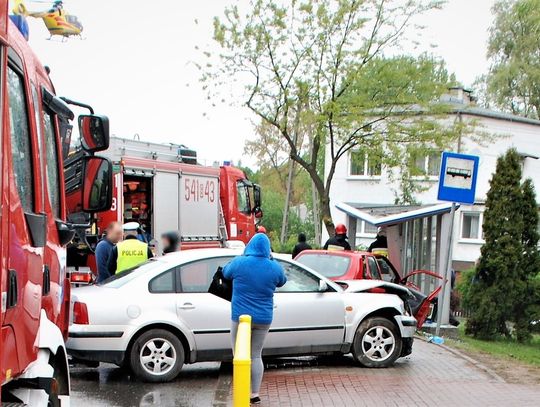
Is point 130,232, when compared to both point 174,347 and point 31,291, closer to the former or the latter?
point 174,347

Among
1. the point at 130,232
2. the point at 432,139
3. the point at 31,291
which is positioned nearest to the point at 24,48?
the point at 31,291

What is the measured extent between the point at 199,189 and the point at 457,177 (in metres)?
8.17

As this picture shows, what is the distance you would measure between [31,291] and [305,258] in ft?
31.1

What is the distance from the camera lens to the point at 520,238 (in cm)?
1455

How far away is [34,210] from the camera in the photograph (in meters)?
4.46

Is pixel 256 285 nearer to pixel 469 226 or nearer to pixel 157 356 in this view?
pixel 157 356

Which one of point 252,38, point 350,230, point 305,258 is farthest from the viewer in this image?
point 252,38

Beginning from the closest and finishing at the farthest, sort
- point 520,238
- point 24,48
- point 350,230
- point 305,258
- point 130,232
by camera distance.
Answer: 1. point 24,48
2. point 130,232
3. point 305,258
4. point 520,238
5. point 350,230

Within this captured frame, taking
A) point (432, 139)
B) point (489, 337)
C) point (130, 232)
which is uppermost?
point (432, 139)

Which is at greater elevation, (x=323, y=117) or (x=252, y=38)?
(x=252, y=38)

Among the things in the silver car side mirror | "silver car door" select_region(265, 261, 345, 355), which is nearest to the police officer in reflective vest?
"silver car door" select_region(265, 261, 345, 355)

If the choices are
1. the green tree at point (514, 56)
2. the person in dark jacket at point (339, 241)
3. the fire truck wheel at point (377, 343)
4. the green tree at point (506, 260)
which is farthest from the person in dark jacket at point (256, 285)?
the green tree at point (514, 56)

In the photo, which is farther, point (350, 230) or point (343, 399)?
point (350, 230)

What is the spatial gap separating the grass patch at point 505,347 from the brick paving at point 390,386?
1401 mm
